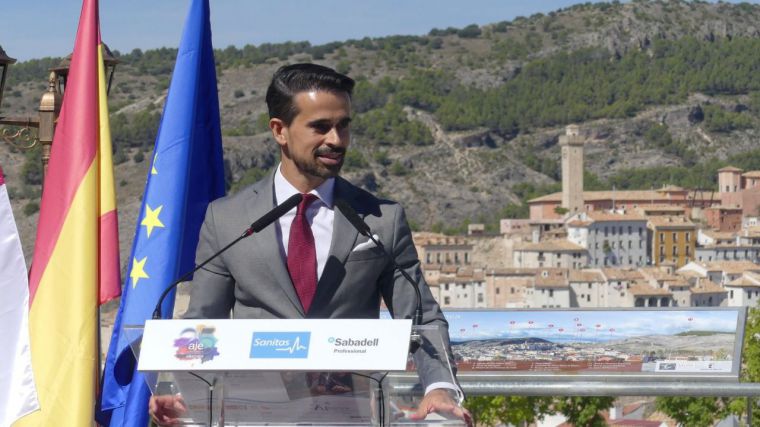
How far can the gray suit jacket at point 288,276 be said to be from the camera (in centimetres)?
260

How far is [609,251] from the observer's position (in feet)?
295

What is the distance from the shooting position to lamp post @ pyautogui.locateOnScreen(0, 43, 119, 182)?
487 cm

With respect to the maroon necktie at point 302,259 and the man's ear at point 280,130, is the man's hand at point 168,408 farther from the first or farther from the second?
the man's ear at point 280,130

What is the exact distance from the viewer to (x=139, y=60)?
139 meters

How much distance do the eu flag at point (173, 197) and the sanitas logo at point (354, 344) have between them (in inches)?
63.7

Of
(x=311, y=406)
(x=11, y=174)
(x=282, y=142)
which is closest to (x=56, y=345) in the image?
(x=282, y=142)

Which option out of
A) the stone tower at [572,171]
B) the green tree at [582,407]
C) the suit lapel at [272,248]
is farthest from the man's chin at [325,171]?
the stone tower at [572,171]

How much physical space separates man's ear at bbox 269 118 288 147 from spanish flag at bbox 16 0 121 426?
1399 mm

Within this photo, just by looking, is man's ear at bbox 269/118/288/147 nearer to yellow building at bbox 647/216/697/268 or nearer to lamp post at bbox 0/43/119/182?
lamp post at bbox 0/43/119/182

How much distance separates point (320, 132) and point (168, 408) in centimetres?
52

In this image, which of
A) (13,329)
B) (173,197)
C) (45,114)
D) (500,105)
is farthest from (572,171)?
(13,329)

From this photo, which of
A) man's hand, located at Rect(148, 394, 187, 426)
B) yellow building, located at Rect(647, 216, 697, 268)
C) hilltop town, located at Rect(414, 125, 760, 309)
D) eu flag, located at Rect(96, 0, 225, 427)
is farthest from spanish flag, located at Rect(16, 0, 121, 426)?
yellow building, located at Rect(647, 216, 697, 268)

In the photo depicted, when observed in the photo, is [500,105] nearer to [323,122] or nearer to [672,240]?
[672,240]

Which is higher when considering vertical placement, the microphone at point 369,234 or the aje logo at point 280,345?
the microphone at point 369,234
